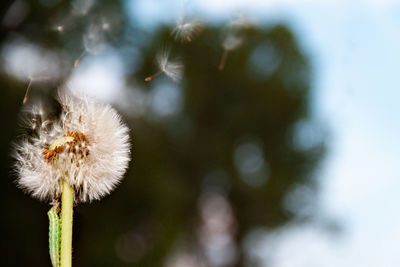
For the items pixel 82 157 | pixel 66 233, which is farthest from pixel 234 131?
pixel 66 233

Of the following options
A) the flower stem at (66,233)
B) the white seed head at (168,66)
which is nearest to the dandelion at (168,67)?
the white seed head at (168,66)

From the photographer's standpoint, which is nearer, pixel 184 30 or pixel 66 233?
pixel 66 233

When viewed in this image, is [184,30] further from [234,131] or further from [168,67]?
[234,131]

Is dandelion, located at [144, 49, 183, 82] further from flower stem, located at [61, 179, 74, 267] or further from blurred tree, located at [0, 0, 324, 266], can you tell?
blurred tree, located at [0, 0, 324, 266]

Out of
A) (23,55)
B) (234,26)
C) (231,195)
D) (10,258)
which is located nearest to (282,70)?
(231,195)

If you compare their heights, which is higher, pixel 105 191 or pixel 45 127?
pixel 45 127

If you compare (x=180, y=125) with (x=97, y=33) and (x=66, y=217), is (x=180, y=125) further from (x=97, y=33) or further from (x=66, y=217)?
(x=66, y=217)

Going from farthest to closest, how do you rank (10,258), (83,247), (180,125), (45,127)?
(180,125)
(83,247)
(10,258)
(45,127)
